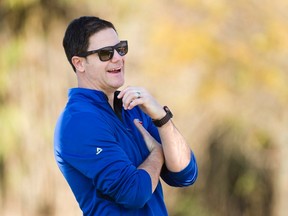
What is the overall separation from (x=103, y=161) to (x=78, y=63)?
0.45 meters

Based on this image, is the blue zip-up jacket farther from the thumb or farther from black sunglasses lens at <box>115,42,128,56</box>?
black sunglasses lens at <box>115,42,128,56</box>

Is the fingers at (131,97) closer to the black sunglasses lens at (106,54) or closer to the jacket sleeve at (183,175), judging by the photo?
the black sunglasses lens at (106,54)

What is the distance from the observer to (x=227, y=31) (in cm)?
954

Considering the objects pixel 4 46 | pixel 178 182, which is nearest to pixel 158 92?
pixel 4 46

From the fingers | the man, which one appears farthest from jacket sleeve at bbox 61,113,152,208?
the fingers

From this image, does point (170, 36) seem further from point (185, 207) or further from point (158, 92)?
point (185, 207)

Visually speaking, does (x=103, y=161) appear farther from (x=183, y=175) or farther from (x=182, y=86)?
(x=182, y=86)

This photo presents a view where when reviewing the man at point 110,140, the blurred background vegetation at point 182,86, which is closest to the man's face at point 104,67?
the man at point 110,140

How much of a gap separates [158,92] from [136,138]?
6.02 m

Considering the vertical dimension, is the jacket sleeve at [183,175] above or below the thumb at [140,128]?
below

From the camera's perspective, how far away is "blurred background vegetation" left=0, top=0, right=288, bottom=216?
8852mm

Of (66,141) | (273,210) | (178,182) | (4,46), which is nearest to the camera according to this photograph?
(66,141)

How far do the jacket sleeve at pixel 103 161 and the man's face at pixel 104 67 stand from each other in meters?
0.19

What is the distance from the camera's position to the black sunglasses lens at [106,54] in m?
3.17
